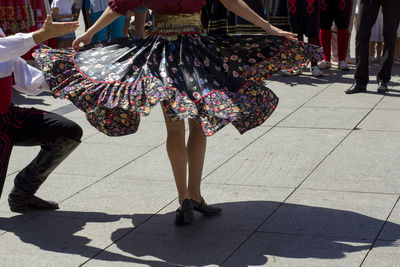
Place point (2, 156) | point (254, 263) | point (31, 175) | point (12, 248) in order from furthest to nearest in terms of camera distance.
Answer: point (31, 175) < point (2, 156) < point (12, 248) < point (254, 263)

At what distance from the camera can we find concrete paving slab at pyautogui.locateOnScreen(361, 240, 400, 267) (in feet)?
13.2

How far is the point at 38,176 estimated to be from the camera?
5215 millimetres

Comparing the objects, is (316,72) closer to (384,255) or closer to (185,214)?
(185,214)

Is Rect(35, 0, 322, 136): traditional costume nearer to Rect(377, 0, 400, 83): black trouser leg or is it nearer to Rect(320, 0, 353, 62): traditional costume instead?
Rect(377, 0, 400, 83): black trouser leg

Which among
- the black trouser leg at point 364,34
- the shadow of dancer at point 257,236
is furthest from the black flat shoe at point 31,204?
the black trouser leg at point 364,34

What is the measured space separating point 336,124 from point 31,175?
3.43 metres

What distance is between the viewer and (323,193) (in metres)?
5.26

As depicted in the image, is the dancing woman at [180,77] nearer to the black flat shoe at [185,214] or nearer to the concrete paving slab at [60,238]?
the black flat shoe at [185,214]

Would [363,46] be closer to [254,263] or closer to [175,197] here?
[175,197]

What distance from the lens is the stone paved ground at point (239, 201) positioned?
4.32 m

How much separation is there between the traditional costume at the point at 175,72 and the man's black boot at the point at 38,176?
0.49 meters

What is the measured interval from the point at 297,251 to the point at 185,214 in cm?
88

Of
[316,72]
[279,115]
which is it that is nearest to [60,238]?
[279,115]

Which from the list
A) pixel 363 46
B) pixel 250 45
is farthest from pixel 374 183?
pixel 363 46
